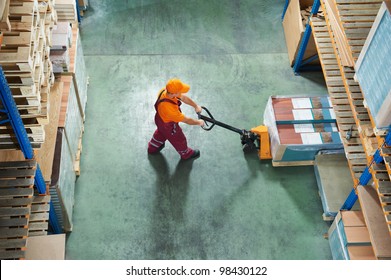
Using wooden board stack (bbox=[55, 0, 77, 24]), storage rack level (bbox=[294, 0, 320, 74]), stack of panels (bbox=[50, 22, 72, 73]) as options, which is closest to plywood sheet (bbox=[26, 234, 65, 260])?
stack of panels (bbox=[50, 22, 72, 73])

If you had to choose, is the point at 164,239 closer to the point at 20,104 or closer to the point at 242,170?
the point at 242,170

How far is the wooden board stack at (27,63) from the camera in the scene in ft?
16.0

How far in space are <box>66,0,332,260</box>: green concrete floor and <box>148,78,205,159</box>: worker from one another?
11.1 inches

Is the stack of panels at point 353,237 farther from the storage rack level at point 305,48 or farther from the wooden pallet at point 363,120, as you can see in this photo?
the storage rack level at point 305,48

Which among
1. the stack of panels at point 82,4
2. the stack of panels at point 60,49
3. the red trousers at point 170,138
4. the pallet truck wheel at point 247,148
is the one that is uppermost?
the stack of panels at point 82,4

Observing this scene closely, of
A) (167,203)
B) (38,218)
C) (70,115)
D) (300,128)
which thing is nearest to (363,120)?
(300,128)

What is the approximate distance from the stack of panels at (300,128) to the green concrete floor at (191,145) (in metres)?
0.45

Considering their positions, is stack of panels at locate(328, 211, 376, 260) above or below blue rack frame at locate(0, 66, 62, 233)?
below

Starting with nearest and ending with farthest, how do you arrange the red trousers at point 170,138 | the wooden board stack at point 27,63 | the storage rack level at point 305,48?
the wooden board stack at point 27,63 → the red trousers at point 170,138 → the storage rack level at point 305,48

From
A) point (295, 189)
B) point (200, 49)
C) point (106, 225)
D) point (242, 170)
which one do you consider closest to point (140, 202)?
point (106, 225)

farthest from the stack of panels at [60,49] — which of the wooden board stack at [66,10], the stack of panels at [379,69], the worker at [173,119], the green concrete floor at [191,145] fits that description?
the stack of panels at [379,69]

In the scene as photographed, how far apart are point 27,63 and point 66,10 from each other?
10.4ft

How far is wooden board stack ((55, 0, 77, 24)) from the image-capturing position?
763 centimetres

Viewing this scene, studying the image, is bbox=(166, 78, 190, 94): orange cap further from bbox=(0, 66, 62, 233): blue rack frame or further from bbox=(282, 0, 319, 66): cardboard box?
bbox=(282, 0, 319, 66): cardboard box
